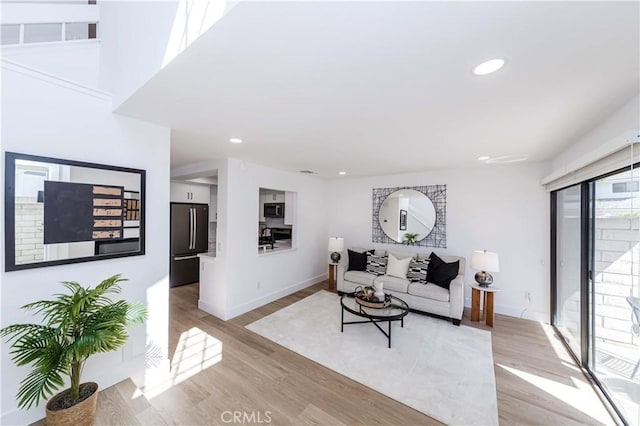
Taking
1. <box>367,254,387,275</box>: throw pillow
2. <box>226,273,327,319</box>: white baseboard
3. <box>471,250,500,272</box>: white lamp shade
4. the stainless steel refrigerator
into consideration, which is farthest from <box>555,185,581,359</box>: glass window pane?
the stainless steel refrigerator

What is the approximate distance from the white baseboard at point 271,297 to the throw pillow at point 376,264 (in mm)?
1447

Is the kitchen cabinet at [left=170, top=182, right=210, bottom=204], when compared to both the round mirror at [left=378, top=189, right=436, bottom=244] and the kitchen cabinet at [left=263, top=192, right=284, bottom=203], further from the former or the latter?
the round mirror at [left=378, top=189, right=436, bottom=244]

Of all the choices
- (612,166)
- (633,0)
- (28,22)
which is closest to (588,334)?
(612,166)

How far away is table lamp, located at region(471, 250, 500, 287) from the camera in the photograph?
129 inches

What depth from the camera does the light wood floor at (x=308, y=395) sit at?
1814mm

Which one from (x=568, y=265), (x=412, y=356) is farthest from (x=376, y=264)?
(x=568, y=265)

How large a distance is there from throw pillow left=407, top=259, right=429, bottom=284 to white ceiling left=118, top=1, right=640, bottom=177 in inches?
83.8

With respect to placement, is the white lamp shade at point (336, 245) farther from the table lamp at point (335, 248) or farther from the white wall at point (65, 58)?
the white wall at point (65, 58)

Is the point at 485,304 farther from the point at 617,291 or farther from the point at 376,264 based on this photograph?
the point at 376,264

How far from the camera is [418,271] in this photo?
3910 millimetres

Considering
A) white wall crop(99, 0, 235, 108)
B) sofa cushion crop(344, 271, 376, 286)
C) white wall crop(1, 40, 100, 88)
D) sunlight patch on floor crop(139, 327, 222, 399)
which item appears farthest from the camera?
sofa cushion crop(344, 271, 376, 286)

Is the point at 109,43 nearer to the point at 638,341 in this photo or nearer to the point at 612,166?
the point at 612,166

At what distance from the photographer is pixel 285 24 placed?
1.00 meters

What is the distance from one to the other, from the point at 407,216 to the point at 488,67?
359cm
